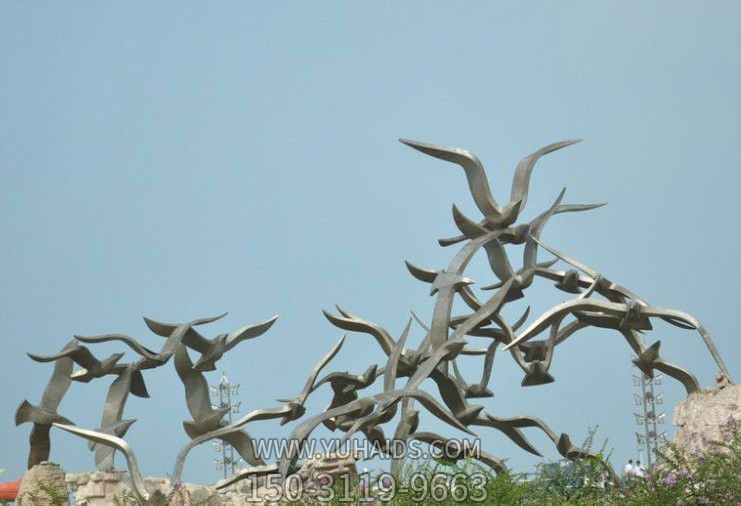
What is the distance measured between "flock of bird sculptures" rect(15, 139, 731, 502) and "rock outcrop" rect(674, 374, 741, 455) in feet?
1.52

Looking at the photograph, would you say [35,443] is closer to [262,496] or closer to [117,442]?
[117,442]

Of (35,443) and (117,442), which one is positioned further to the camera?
(35,443)

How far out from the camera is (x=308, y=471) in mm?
9133

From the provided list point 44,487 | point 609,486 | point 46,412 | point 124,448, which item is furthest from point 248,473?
point 609,486

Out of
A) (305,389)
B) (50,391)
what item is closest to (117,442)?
(50,391)

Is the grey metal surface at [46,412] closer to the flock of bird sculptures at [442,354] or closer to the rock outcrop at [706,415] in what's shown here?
the flock of bird sculptures at [442,354]

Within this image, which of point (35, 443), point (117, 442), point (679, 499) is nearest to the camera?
point (679, 499)

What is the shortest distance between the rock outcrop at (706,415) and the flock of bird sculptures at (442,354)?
1.52ft

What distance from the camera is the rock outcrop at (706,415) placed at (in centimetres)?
959

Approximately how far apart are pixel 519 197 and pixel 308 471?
126 inches

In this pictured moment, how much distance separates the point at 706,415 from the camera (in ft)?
32.2

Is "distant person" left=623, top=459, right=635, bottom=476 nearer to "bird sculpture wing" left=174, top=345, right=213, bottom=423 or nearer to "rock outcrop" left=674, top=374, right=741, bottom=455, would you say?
"rock outcrop" left=674, top=374, right=741, bottom=455

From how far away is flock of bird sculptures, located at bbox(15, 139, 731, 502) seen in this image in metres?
9.72

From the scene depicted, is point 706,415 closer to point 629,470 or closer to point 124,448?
point 629,470
